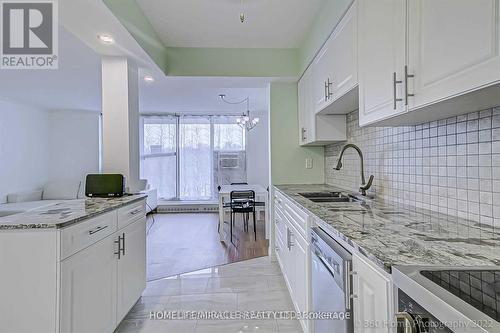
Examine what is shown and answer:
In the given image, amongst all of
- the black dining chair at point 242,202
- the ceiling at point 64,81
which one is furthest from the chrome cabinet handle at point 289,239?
the ceiling at point 64,81

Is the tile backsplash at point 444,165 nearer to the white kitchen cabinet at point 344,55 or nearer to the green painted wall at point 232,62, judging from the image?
the white kitchen cabinet at point 344,55

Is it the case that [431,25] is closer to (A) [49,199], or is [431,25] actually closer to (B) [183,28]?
(B) [183,28]

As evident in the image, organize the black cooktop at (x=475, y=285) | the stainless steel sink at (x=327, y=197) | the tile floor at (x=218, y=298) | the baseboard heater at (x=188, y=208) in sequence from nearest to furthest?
the black cooktop at (x=475, y=285), the tile floor at (x=218, y=298), the stainless steel sink at (x=327, y=197), the baseboard heater at (x=188, y=208)

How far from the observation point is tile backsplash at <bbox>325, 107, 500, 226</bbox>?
1.19 m

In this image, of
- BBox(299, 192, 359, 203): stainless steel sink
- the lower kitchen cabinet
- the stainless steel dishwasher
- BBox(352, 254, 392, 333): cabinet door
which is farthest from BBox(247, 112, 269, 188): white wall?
BBox(352, 254, 392, 333): cabinet door

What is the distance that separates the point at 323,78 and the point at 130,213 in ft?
6.31

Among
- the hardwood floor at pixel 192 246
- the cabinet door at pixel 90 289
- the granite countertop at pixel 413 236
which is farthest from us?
the hardwood floor at pixel 192 246

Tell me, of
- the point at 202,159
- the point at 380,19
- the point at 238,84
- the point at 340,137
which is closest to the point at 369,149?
the point at 340,137

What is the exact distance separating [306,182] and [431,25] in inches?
101

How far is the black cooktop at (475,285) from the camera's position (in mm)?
592

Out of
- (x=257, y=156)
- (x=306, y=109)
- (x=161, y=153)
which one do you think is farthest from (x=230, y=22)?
(x=161, y=153)

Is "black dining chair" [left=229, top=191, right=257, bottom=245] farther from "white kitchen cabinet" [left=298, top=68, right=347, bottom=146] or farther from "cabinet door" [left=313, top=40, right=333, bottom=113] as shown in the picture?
"cabinet door" [left=313, top=40, right=333, bottom=113]

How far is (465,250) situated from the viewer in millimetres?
866

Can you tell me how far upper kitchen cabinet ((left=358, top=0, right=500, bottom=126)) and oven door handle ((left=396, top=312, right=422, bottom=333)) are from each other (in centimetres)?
69
